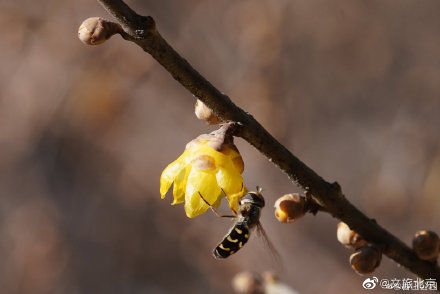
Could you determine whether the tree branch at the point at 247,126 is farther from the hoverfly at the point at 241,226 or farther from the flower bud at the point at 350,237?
the hoverfly at the point at 241,226

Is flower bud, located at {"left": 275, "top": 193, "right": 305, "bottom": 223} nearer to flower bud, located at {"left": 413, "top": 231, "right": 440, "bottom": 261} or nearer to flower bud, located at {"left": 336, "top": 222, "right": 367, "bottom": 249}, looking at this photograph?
flower bud, located at {"left": 336, "top": 222, "right": 367, "bottom": 249}

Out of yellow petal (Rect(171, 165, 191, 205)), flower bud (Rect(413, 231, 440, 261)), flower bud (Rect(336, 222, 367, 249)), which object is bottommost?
yellow petal (Rect(171, 165, 191, 205))

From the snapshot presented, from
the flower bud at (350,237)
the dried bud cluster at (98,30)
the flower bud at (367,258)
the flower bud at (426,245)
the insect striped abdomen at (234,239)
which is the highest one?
the flower bud at (426,245)

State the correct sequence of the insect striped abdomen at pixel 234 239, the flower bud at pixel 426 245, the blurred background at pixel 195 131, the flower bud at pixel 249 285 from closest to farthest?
the flower bud at pixel 426 245, the insect striped abdomen at pixel 234 239, the flower bud at pixel 249 285, the blurred background at pixel 195 131

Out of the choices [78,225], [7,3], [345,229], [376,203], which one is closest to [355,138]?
[376,203]

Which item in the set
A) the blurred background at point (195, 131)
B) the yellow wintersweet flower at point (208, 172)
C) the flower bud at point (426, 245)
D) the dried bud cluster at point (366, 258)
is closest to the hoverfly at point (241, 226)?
the yellow wintersweet flower at point (208, 172)

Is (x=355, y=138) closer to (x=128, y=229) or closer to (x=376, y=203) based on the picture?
(x=376, y=203)

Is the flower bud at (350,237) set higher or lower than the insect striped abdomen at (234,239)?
higher

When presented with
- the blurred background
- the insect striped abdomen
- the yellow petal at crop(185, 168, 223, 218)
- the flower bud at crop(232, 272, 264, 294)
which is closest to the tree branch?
the yellow petal at crop(185, 168, 223, 218)
